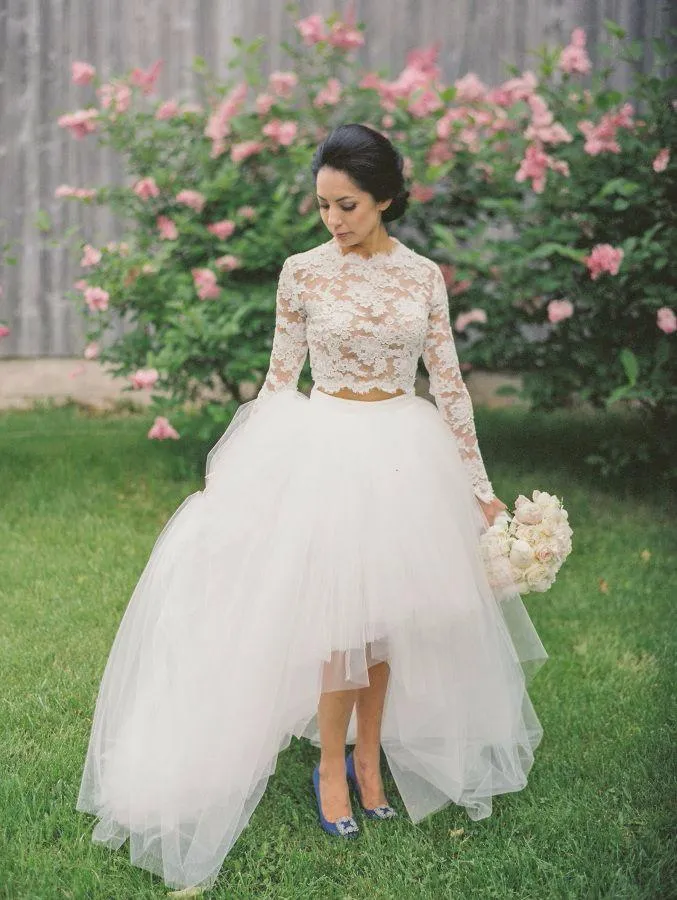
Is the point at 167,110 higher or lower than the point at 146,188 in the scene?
higher

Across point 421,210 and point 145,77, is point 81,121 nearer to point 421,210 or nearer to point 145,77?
point 145,77

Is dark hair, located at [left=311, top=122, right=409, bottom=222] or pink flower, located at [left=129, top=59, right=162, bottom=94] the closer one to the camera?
dark hair, located at [left=311, top=122, right=409, bottom=222]

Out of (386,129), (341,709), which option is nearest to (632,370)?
(386,129)

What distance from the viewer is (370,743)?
2859 mm

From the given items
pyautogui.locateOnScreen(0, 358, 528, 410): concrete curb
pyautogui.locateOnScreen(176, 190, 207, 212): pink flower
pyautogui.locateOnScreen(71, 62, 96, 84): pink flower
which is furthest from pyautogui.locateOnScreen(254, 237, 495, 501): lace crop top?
pyautogui.locateOnScreen(0, 358, 528, 410): concrete curb

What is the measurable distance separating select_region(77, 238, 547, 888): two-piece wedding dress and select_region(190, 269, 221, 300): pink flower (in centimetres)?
233

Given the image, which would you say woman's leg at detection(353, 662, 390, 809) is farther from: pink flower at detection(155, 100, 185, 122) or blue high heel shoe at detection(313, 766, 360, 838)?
pink flower at detection(155, 100, 185, 122)

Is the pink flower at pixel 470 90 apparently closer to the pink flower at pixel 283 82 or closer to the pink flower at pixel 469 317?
the pink flower at pixel 283 82

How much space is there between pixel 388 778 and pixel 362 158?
1.80 m

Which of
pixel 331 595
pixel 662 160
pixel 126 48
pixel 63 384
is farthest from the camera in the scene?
pixel 63 384

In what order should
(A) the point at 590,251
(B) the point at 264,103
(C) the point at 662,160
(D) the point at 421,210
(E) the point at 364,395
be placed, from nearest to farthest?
(E) the point at 364,395 < (C) the point at 662,160 < (B) the point at 264,103 < (A) the point at 590,251 < (D) the point at 421,210

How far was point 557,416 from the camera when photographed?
23.4 ft

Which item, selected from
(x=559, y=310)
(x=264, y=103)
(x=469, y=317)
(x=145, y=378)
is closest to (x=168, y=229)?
(x=264, y=103)

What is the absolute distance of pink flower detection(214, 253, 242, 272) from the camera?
17.1ft
